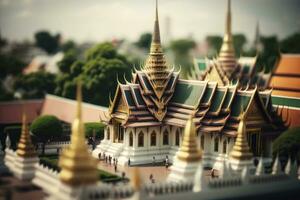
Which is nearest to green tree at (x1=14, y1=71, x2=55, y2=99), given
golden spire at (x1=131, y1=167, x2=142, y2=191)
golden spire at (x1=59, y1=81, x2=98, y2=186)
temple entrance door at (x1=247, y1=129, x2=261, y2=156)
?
temple entrance door at (x1=247, y1=129, x2=261, y2=156)

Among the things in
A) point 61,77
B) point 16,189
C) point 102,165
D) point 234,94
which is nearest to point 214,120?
point 234,94

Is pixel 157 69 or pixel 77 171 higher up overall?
pixel 157 69

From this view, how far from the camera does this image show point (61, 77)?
41.8m

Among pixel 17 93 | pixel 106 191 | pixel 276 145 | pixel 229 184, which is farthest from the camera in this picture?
pixel 17 93

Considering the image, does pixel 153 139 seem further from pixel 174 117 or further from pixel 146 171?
pixel 146 171

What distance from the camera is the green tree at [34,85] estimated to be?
42031 mm

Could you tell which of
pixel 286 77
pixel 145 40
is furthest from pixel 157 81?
pixel 145 40

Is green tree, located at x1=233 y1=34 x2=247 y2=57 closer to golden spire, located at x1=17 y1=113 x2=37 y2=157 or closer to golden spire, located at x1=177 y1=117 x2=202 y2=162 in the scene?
golden spire, located at x1=17 y1=113 x2=37 y2=157

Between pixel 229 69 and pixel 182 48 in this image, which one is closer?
pixel 229 69

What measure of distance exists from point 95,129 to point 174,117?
16.8 ft

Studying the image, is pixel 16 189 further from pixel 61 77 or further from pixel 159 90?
pixel 61 77

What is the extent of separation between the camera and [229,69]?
35625mm

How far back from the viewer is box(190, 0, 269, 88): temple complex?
3462cm

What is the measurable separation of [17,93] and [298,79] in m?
20.1
